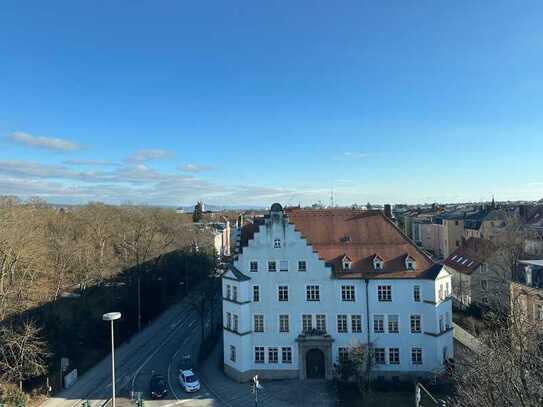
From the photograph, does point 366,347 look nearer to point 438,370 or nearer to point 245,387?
point 438,370

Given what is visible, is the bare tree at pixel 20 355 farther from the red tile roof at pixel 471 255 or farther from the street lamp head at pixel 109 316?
the red tile roof at pixel 471 255

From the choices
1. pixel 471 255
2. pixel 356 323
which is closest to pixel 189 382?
pixel 356 323

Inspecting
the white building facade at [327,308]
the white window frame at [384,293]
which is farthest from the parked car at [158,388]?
the white window frame at [384,293]

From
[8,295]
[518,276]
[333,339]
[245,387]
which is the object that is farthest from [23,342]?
[518,276]

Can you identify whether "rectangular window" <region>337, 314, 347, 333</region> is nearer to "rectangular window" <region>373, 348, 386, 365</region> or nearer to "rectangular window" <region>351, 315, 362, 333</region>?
"rectangular window" <region>351, 315, 362, 333</region>

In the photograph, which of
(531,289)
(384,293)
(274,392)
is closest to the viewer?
(274,392)

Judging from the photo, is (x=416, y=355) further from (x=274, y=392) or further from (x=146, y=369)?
(x=146, y=369)
